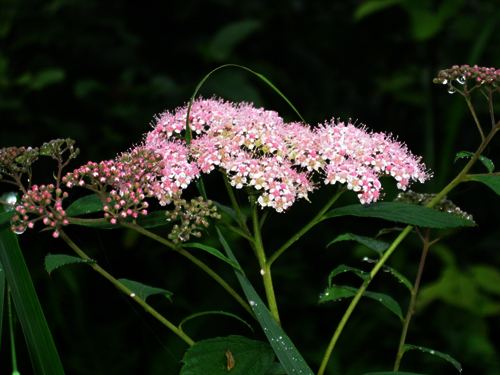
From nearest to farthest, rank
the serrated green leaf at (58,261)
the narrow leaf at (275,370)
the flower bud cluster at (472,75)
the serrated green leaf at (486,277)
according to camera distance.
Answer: the serrated green leaf at (58,261) → the narrow leaf at (275,370) → the flower bud cluster at (472,75) → the serrated green leaf at (486,277)

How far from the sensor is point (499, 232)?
2855mm

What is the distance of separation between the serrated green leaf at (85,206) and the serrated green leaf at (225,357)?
0.34 m

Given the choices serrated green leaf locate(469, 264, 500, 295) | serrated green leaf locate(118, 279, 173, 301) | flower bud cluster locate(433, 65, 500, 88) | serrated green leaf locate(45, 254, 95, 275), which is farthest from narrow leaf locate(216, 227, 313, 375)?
serrated green leaf locate(469, 264, 500, 295)

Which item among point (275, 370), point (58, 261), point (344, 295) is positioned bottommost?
point (275, 370)

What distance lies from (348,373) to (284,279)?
2.05 feet

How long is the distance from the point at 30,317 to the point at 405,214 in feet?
2.44

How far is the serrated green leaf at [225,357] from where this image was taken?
3.13 ft

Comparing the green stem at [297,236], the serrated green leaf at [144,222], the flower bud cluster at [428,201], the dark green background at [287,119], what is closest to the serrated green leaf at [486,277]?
the dark green background at [287,119]

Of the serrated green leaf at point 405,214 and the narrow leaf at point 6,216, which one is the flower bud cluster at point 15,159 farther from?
the serrated green leaf at point 405,214

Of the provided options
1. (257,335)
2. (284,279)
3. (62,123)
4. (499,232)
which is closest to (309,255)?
(284,279)

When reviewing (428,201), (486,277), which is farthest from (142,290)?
(486,277)

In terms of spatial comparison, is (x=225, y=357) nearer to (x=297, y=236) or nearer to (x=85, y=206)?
(x=297, y=236)

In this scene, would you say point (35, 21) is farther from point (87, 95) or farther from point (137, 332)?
point (137, 332)

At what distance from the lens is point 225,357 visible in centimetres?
99
